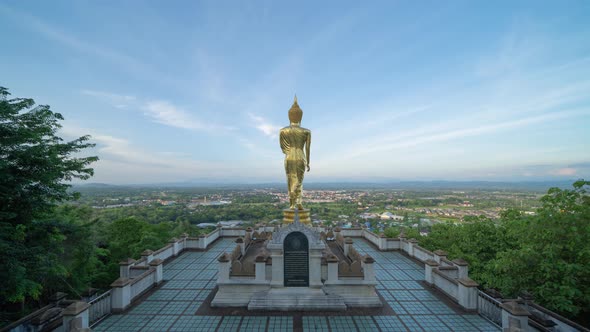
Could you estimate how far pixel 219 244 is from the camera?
821 inches

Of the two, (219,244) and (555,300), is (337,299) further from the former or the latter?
(219,244)

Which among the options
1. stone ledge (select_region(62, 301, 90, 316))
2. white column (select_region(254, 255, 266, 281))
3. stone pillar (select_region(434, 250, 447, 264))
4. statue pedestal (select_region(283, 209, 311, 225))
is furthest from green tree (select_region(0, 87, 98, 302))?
stone pillar (select_region(434, 250, 447, 264))

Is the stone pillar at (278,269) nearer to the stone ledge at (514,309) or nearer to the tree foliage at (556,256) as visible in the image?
the stone ledge at (514,309)

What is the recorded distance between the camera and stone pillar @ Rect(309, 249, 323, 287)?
1077 centimetres

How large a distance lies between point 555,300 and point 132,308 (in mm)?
15920

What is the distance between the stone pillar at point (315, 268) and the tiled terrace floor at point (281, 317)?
4.12 ft

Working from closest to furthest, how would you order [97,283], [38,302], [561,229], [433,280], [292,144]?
[561,229], [433,280], [38,302], [292,144], [97,283]

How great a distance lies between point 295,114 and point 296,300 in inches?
390

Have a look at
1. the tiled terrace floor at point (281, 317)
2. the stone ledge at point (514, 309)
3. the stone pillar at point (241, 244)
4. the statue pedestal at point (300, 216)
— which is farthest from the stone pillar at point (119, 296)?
the stone ledge at point (514, 309)

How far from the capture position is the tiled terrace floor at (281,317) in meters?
9.23

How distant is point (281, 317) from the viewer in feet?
32.5

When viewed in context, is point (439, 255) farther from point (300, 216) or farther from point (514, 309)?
point (300, 216)

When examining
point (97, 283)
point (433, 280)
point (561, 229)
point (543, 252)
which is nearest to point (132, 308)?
point (97, 283)

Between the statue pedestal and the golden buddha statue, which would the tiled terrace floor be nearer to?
the statue pedestal
